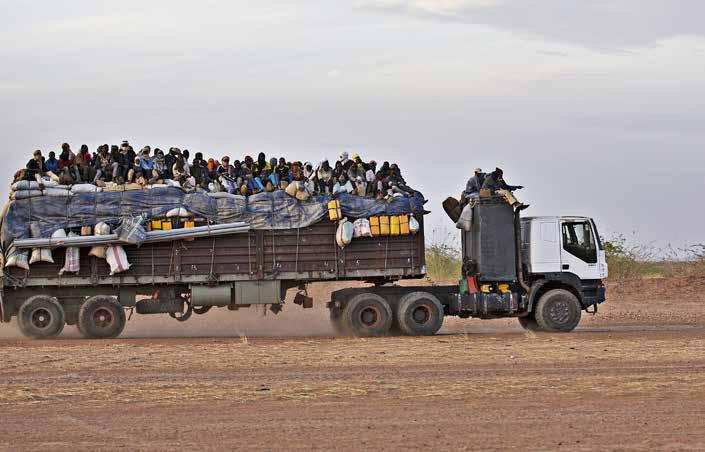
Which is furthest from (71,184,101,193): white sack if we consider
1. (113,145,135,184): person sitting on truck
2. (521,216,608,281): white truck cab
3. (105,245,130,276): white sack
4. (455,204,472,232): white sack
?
A: (521,216,608,281): white truck cab

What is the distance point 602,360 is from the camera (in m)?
19.8

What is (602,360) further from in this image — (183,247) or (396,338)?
(183,247)

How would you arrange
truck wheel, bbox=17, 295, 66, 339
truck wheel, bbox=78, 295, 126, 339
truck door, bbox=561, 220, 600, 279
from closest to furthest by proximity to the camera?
truck wheel, bbox=17, 295, 66, 339 → truck wheel, bbox=78, 295, 126, 339 → truck door, bbox=561, 220, 600, 279

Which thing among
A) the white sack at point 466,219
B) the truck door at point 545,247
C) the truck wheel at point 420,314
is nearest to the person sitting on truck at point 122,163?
the truck wheel at point 420,314

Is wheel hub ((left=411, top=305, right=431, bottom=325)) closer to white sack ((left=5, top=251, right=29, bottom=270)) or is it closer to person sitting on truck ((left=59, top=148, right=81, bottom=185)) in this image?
person sitting on truck ((left=59, top=148, right=81, bottom=185))

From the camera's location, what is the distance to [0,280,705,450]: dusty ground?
12547 millimetres

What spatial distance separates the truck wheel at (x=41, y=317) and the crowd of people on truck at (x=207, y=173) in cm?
252

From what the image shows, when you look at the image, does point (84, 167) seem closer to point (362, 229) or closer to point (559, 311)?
point (362, 229)

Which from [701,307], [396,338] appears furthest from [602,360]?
[701,307]

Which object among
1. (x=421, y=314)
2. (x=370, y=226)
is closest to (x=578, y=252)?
(x=421, y=314)

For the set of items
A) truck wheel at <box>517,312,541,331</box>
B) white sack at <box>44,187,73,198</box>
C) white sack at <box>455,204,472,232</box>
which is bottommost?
truck wheel at <box>517,312,541,331</box>

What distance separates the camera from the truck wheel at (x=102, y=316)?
993 inches

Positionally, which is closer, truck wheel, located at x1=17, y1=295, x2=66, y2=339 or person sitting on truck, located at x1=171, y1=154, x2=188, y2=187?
truck wheel, located at x1=17, y1=295, x2=66, y2=339

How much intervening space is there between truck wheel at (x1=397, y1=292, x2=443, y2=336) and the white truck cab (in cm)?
A: 235
